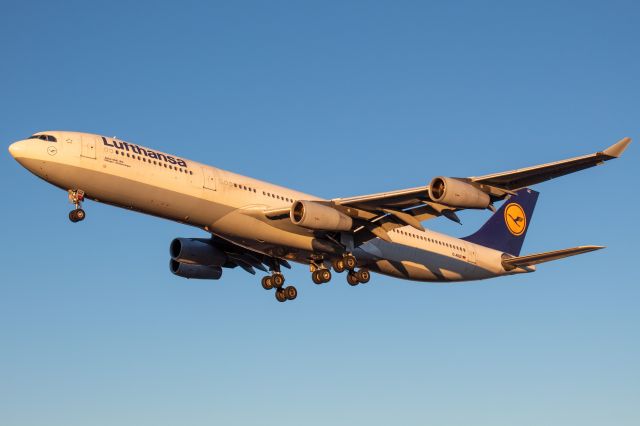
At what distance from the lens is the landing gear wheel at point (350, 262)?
4581 centimetres

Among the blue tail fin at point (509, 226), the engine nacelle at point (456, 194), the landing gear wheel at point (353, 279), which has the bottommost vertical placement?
the landing gear wheel at point (353, 279)

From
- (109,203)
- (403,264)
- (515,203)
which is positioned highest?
(515,203)

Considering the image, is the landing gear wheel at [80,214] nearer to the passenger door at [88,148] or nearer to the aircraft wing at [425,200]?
the passenger door at [88,148]

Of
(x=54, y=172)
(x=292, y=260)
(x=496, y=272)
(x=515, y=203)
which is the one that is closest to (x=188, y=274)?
(x=292, y=260)

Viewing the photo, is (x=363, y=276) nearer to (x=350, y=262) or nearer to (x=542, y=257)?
(x=350, y=262)

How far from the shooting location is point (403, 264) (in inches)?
1935

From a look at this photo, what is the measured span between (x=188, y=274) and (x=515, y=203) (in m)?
21.4

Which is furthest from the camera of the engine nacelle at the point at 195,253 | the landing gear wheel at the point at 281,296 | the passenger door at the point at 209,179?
the landing gear wheel at the point at 281,296

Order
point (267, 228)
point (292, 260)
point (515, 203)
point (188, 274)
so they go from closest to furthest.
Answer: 1. point (267, 228)
2. point (292, 260)
3. point (188, 274)
4. point (515, 203)

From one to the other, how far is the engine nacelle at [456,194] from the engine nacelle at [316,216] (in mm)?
5127

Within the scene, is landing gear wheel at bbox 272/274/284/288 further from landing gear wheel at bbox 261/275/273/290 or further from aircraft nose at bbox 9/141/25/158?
aircraft nose at bbox 9/141/25/158

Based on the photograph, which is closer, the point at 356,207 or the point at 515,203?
the point at 356,207

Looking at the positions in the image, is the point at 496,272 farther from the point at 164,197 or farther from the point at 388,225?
the point at 164,197

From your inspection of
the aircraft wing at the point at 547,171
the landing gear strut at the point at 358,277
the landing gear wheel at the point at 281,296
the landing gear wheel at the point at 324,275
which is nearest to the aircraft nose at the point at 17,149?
the landing gear wheel at the point at 324,275
